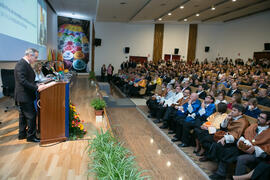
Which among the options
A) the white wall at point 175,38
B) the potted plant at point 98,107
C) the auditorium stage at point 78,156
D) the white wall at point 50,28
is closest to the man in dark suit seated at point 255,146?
the auditorium stage at point 78,156

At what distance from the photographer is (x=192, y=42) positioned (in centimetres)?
1725

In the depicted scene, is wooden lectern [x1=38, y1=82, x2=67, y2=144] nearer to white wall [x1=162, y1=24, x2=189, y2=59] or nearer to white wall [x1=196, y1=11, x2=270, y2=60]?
white wall [x1=196, y1=11, x2=270, y2=60]

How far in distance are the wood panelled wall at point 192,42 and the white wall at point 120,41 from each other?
3.17m

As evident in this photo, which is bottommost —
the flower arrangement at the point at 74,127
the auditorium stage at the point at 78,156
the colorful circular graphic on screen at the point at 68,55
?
the auditorium stage at the point at 78,156

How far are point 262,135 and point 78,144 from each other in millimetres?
2406

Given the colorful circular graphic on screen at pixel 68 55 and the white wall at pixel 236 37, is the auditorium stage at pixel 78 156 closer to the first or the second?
the colorful circular graphic on screen at pixel 68 55

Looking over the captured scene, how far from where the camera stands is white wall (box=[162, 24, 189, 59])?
55.8 feet

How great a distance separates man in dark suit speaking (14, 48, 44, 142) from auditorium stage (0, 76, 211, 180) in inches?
11.5

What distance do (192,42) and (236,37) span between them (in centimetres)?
333

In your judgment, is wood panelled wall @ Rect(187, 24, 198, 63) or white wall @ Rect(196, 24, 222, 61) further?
white wall @ Rect(196, 24, 222, 61)

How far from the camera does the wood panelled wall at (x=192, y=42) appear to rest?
17.0 metres

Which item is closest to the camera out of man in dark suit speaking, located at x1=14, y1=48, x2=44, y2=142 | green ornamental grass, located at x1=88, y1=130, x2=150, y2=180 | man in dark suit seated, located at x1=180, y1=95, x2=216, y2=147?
green ornamental grass, located at x1=88, y1=130, x2=150, y2=180

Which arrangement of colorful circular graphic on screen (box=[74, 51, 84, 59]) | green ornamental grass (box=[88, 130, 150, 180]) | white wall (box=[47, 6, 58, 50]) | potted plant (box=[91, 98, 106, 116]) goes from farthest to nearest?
colorful circular graphic on screen (box=[74, 51, 84, 59]), white wall (box=[47, 6, 58, 50]), potted plant (box=[91, 98, 106, 116]), green ornamental grass (box=[88, 130, 150, 180])

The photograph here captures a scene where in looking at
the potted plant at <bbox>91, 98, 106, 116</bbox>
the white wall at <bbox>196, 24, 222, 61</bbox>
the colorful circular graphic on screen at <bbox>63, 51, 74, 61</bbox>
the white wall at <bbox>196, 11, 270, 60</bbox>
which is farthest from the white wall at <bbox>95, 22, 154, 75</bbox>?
the potted plant at <bbox>91, 98, 106, 116</bbox>
